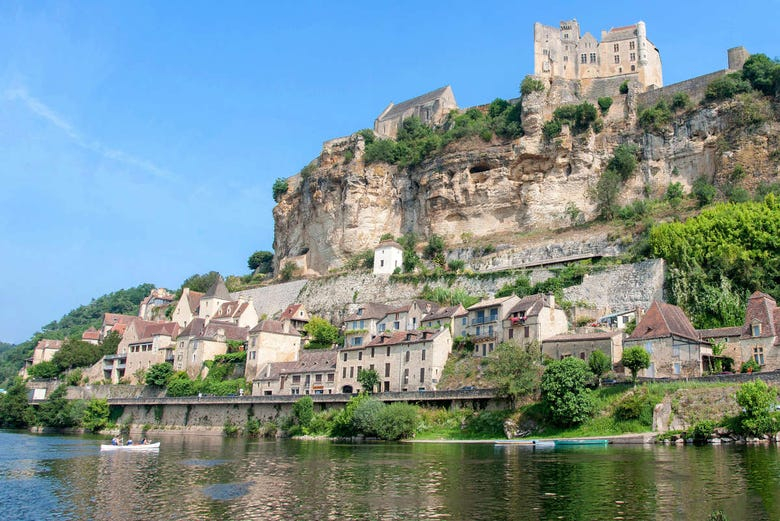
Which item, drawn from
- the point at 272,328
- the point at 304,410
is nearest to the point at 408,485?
the point at 304,410

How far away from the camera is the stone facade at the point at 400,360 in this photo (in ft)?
173

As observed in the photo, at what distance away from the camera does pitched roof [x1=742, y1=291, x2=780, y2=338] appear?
139ft

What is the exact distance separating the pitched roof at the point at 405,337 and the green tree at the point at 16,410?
123 feet

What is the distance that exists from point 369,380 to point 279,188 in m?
48.3

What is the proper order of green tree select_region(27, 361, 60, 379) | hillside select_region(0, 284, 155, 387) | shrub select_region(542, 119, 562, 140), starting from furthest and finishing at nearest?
hillside select_region(0, 284, 155, 387), green tree select_region(27, 361, 60, 379), shrub select_region(542, 119, 562, 140)

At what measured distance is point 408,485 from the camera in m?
27.6

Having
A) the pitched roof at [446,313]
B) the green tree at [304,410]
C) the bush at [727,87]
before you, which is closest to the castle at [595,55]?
the bush at [727,87]

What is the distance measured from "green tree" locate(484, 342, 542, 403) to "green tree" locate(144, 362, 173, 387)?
119ft

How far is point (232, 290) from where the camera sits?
8912 centimetres

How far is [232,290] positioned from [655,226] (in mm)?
50926

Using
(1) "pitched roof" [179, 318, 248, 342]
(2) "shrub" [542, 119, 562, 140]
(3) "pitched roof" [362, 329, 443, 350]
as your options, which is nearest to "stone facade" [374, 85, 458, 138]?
(2) "shrub" [542, 119, 562, 140]

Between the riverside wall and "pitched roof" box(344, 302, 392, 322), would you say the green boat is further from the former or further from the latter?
"pitched roof" box(344, 302, 392, 322)

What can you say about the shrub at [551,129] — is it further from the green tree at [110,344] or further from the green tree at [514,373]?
the green tree at [110,344]

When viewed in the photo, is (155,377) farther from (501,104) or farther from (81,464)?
(501,104)
